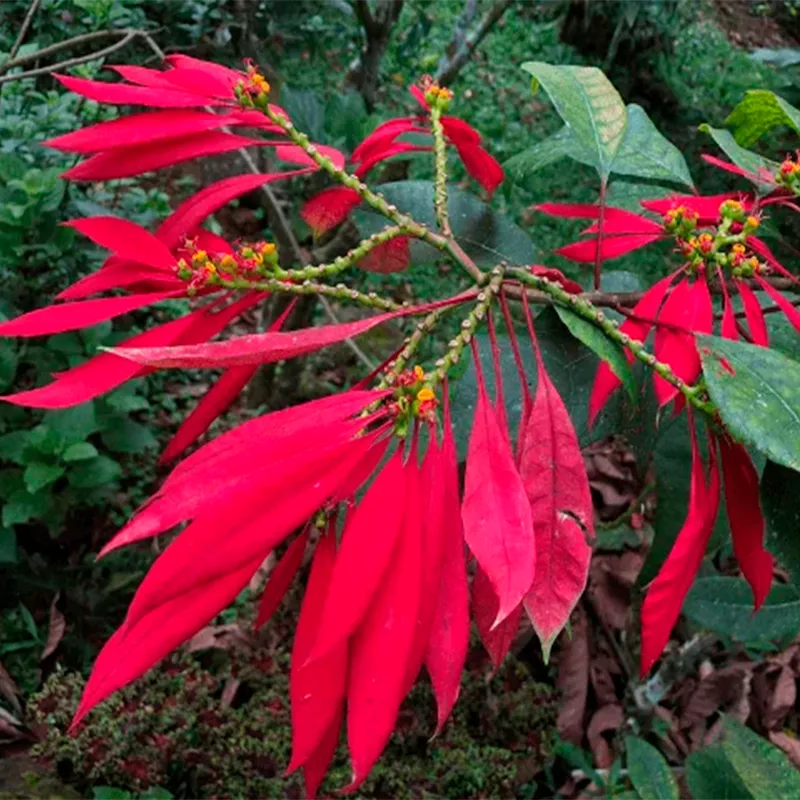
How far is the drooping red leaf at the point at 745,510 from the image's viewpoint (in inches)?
19.9

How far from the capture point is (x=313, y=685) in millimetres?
387

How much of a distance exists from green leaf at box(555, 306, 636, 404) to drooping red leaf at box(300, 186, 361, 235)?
256mm

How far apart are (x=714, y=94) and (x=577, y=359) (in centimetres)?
274

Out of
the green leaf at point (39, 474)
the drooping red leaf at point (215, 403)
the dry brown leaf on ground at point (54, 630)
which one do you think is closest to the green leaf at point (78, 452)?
the green leaf at point (39, 474)

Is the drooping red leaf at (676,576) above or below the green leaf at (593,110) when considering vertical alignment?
below

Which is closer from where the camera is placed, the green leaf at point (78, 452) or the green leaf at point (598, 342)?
the green leaf at point (598, 342)

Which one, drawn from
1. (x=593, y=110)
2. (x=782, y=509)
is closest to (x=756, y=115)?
(x=593, y=110)

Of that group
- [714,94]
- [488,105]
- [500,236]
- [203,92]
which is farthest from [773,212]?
[714,94]

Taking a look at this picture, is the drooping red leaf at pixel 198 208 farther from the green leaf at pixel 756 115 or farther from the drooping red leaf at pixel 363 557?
the green leaf at pixel 756 115

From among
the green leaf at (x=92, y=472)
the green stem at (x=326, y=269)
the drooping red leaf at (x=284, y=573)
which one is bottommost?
the green leaf at (x=92, y=472)

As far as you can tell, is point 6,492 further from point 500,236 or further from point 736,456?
point 736,456

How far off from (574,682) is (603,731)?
8cm

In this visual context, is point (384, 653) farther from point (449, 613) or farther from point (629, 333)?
point (629, 333)

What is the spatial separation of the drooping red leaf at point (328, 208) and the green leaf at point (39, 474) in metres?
0.76
